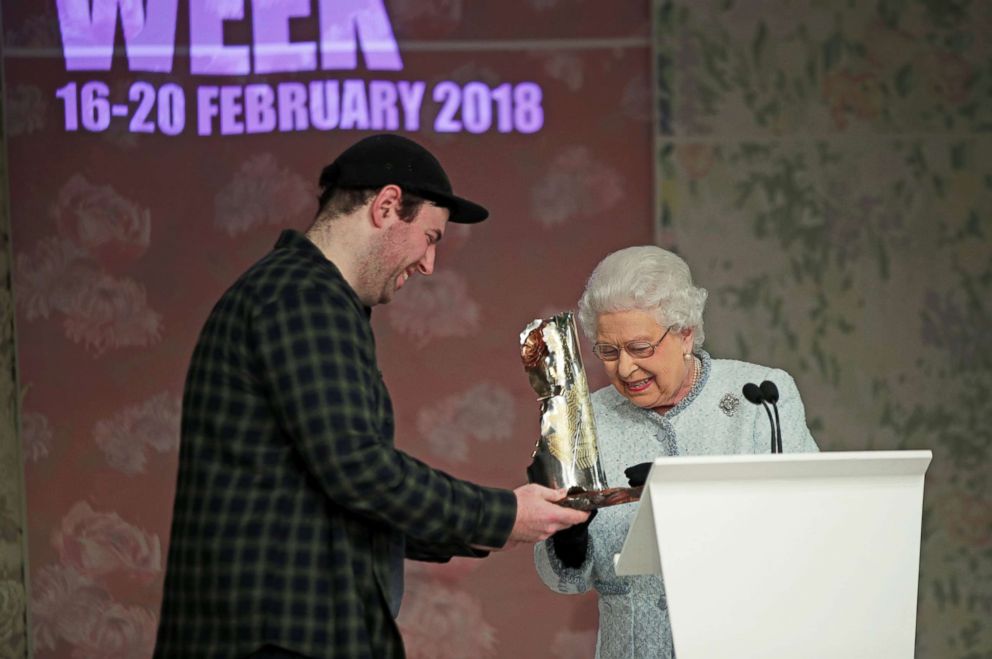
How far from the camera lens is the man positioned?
202 cm

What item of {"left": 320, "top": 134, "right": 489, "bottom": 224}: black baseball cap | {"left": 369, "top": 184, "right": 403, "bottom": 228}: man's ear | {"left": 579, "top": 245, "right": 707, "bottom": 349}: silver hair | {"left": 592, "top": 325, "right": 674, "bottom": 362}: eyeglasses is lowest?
{"left": 592, "top": 325, "right": 674, "bottom": 362}: eyeglasses

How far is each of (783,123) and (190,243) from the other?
2203 mm

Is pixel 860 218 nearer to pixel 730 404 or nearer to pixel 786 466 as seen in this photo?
pixel 730 404

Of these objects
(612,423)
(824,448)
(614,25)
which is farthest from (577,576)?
(614,25)

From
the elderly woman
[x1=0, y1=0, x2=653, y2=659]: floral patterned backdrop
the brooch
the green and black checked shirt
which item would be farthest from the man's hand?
[x1=0, y1=0, x2=653, y2=659]: floral patterned backdrop

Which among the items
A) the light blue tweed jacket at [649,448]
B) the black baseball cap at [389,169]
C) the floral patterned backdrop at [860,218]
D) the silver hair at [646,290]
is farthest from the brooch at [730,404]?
the floral patterned backdrop at [860,218]

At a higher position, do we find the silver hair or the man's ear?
the man's ear

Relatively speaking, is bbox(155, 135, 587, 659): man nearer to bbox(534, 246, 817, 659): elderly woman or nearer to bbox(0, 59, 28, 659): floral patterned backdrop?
bbox(534, 246, 817, 659): elderly woman

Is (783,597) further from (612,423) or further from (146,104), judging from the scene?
(146,104)

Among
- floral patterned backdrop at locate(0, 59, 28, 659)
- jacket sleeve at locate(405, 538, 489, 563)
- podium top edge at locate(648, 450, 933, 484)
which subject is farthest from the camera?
floral patterned backdrop at locate(0, 59, 28, 659)

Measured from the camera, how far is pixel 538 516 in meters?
2.28

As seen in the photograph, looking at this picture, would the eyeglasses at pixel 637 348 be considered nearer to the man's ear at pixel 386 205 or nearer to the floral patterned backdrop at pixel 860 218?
the man's ear at pixel 386 205

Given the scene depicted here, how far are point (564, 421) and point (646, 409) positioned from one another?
1.09 feet

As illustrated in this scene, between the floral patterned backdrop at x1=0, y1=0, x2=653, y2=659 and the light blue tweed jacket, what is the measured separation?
181cm
